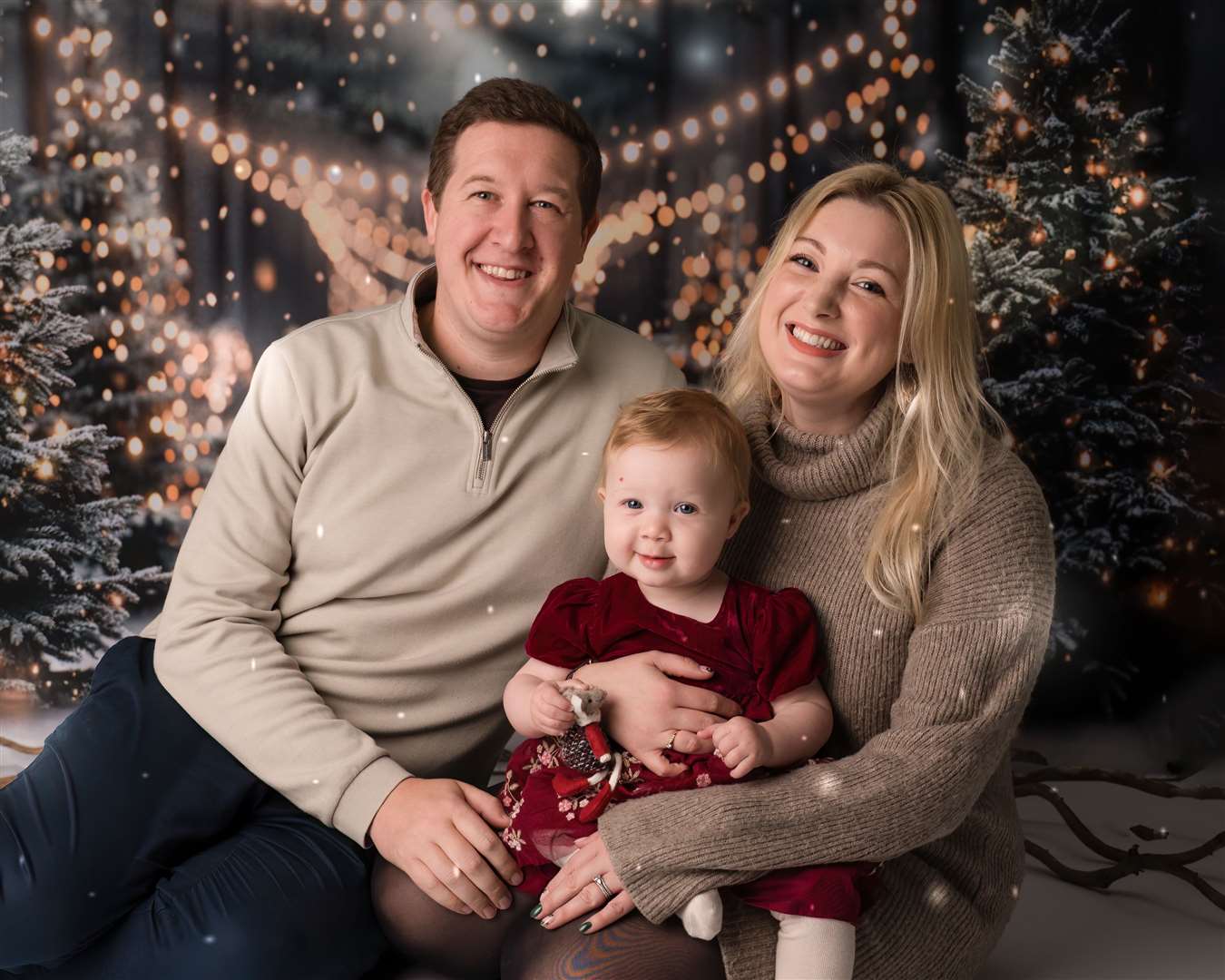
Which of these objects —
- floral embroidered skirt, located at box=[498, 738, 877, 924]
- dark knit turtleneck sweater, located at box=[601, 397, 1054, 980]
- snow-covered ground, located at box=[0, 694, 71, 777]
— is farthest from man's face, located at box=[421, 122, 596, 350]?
snow-covered ground, located at box=[0, 694, 71, 777]

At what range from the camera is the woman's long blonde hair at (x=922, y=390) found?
161 centimetres

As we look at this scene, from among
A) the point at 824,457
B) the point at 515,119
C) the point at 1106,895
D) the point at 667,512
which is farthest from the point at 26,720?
the point at 1106,895

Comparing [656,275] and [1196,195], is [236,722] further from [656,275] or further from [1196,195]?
[1196,195]

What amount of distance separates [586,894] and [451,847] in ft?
0.70

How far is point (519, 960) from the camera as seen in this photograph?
4.99 feet

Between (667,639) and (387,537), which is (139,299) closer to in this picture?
(387,537)

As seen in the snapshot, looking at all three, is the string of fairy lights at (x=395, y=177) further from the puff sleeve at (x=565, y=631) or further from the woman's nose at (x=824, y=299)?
the puff sleeve at (x=565, y=631)

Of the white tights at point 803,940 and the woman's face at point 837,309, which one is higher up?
the woman's face at point 837,309

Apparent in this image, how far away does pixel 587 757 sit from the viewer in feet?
5.16

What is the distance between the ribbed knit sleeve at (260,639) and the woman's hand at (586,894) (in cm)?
31

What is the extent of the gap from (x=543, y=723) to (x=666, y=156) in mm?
1794

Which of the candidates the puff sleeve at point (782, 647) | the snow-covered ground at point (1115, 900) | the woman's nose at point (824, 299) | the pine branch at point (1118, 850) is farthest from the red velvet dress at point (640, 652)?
the pine branch at point (1118, 850)

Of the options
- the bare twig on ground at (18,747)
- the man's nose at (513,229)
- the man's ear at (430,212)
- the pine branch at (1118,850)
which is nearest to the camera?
the man's nose at (513,229)

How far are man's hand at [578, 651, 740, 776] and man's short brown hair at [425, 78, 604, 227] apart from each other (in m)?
0.82
